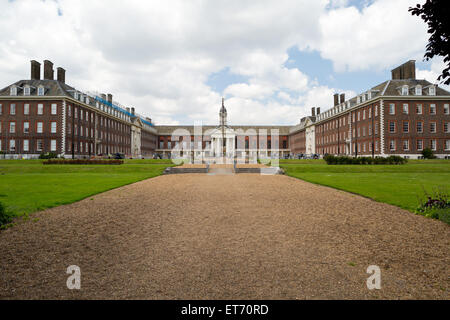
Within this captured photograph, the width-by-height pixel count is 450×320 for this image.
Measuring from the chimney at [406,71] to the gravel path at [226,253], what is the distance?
50.9 m

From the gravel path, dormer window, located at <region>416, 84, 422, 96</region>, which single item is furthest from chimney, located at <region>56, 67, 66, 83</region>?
dormer window, located at <region>416, 84, 422, 96</region>

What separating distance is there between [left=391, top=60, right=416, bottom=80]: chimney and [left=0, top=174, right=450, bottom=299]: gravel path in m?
50.9

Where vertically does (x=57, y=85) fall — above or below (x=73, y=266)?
above

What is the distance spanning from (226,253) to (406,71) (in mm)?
56888

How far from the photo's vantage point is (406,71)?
48500 millimetres

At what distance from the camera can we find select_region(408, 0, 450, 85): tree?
6.00 meters

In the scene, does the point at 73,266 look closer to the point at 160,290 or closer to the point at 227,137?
the point at 160,290

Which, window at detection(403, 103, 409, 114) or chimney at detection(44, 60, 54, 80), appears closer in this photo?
window at detection(403, 103, 409, 114)

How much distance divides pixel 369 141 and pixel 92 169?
4595cm

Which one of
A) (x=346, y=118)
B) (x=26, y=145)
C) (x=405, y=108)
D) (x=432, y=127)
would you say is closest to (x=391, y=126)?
(x=405, y=108)

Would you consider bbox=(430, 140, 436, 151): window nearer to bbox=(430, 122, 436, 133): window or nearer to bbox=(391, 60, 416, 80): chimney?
bbox=(430, 122, 436, 133): window

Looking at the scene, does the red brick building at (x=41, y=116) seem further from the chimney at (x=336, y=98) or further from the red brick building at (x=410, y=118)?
the chimney at (x=336, y=98)
